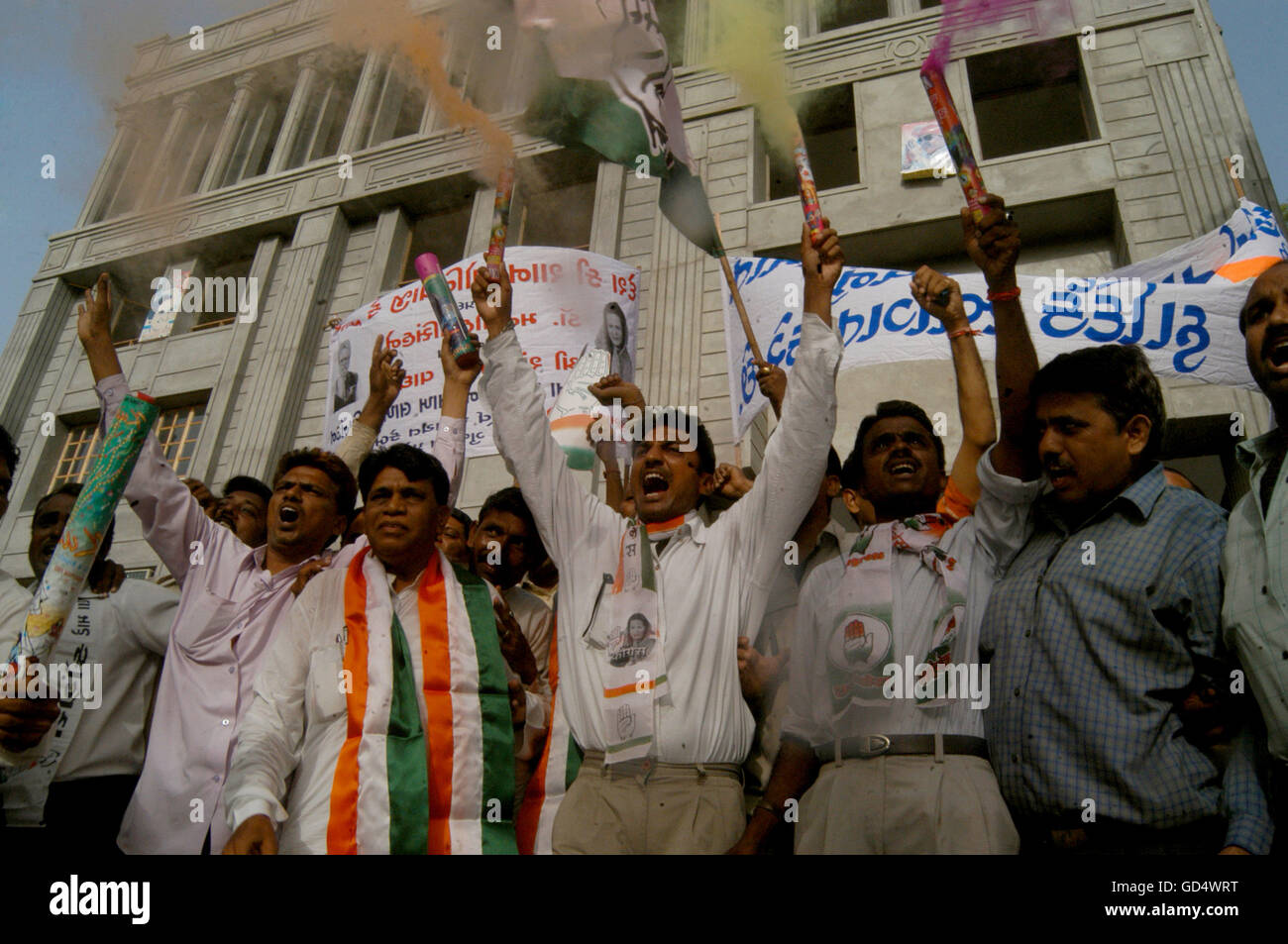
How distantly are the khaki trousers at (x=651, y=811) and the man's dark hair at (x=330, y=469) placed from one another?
169 cm

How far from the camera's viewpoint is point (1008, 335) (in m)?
2.37

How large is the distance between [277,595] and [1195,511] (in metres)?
2.97

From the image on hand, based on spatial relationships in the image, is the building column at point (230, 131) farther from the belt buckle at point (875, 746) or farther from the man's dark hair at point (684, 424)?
the belt buckle at point (875, 746)

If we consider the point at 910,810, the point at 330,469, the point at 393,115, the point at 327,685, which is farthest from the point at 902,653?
the point at 393,115

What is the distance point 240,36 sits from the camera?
38.0 ft

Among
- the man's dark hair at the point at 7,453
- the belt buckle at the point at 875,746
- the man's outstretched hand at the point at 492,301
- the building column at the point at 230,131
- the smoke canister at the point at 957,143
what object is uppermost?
the building column at the point at 230,131

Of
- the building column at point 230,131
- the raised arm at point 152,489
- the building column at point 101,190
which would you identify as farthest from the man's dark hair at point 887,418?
the building column at point 101,190

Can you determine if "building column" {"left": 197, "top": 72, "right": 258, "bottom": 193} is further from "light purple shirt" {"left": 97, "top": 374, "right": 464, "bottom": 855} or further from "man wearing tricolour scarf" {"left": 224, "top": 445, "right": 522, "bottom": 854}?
"man wearing tricolour scarf" {"left": 224, "top": 445, "right": 522, "bottom": 854}

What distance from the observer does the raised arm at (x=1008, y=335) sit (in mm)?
2330

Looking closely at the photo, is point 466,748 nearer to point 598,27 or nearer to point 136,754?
point 136,754

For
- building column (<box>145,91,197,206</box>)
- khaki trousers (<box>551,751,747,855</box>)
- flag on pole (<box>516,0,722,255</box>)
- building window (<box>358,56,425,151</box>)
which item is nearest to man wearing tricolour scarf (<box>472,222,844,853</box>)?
khaki trousers (<box>551,751,747,855</box>)

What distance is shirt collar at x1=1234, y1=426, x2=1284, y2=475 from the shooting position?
2068mm

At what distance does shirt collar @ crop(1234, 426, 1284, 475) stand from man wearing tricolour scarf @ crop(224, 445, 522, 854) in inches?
86.0
